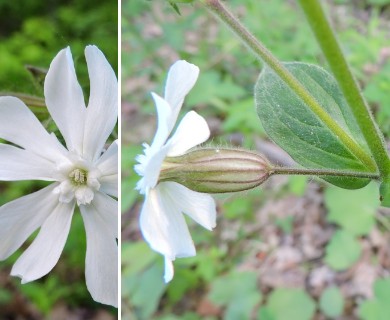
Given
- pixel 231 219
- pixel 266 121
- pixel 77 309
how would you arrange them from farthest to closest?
pixel 231 219
pixel 77 309
pixel 266 121

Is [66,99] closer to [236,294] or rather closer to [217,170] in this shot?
[217,170]

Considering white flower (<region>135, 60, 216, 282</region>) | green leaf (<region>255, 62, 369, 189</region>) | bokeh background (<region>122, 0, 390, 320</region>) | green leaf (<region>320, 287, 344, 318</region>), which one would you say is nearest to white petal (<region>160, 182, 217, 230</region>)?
white flower (<region>135, 60, 216, 282</region>)

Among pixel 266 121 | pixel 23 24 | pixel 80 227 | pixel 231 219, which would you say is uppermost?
pixel 23 24

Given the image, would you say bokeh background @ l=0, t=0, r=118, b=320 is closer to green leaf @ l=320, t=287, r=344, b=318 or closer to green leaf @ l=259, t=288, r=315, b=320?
green leaf @ l=259, t=288, r=315, b=320

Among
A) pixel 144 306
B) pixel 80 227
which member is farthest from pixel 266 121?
pixel 144 306

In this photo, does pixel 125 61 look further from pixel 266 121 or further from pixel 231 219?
pixel 266 121

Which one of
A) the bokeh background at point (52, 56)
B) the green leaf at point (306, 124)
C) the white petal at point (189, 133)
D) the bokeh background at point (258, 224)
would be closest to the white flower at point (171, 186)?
the white petal at point (189, 133)

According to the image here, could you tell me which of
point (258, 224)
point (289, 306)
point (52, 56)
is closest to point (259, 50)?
point (52, 56)
